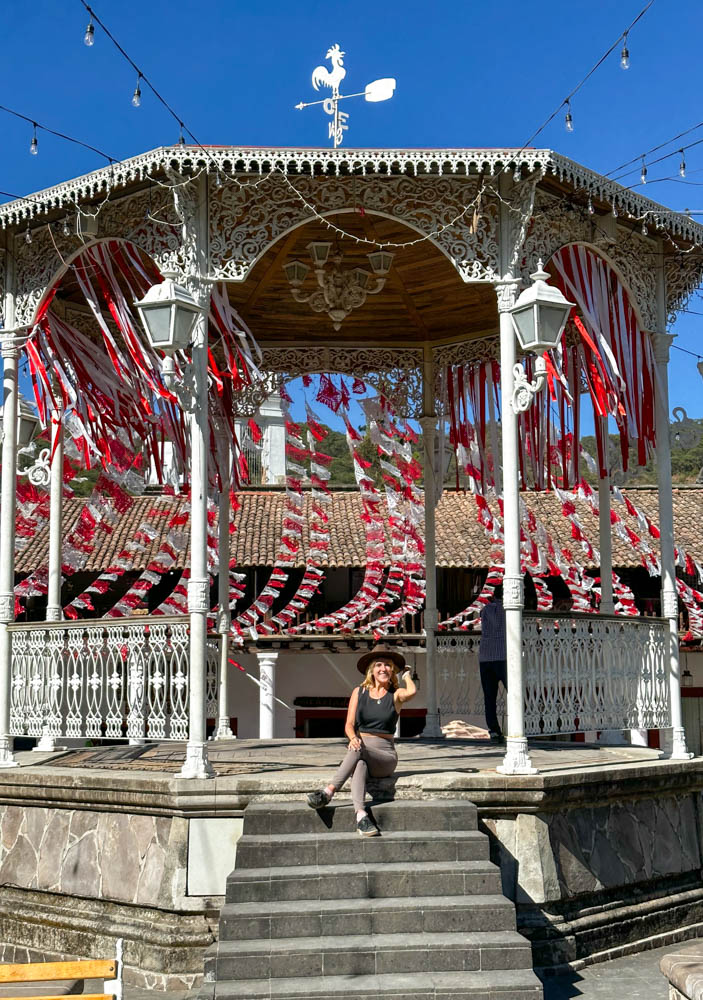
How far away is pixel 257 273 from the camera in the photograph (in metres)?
10.6

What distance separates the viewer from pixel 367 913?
20.2 ft

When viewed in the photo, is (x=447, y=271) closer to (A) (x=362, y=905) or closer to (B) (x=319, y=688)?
(A) (x=362, y=905)

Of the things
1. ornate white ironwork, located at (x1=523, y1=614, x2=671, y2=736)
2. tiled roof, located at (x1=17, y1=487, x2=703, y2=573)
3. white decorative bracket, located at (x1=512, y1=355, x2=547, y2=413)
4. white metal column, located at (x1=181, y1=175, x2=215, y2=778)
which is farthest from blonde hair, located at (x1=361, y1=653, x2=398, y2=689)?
tiled roof, located at (x1=17, y1=487, x2=703, y2=573)

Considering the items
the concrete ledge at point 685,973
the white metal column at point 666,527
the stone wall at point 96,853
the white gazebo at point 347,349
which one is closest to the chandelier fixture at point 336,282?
the white gazebo at point 347,349

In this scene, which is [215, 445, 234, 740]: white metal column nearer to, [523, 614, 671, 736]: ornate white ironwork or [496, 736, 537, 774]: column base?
[523, 614, 671, 736]: ornate white ironwork

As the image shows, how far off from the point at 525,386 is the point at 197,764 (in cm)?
321

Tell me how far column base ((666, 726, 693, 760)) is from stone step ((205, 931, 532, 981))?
3081 millimetres

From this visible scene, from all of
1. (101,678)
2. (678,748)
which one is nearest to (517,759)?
(678,748)

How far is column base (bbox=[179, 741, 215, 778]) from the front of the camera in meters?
7.25

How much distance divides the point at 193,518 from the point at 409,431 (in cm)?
514

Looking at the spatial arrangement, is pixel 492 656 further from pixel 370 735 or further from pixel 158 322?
pixel 158 322

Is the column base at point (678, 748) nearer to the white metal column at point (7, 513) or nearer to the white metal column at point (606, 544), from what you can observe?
the white metal column at point (606, 544)

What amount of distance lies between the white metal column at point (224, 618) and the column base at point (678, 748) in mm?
4112

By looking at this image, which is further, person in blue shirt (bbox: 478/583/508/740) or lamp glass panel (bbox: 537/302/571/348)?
person in blue shirt (bbox: 478/583/508/740)
